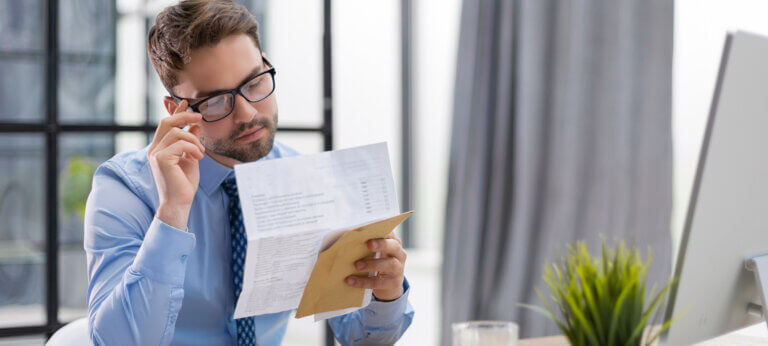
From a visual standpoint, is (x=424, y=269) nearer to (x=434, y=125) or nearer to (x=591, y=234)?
(x=434, y=125)

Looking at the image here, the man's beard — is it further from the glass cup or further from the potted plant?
the potted plant

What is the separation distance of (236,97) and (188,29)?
0.15 meters

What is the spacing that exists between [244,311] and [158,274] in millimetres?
187

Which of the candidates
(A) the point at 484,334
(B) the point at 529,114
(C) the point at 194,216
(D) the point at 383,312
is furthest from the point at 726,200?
(B) the point at 529,114

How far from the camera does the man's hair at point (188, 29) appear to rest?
1.21 m

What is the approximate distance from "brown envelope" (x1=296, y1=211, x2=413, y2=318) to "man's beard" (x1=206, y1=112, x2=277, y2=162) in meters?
0.34

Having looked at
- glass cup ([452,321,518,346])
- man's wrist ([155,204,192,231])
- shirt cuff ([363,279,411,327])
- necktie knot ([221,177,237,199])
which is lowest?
shirt cuff ([363,279,411,327])

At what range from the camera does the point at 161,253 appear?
1.05 meters

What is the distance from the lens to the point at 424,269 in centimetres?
289

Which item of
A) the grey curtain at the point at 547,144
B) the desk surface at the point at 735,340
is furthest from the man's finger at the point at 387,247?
the grey curtain at the point at 547,144

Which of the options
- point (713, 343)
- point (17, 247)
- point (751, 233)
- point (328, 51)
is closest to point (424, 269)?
point (328, 51)

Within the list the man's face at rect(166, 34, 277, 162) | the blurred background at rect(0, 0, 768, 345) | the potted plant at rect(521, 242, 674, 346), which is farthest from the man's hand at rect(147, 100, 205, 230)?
the blurred background at rect(0, 0, 768, 345)

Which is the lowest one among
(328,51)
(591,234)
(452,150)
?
(591,234)

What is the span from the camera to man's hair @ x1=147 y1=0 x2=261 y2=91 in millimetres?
1205
